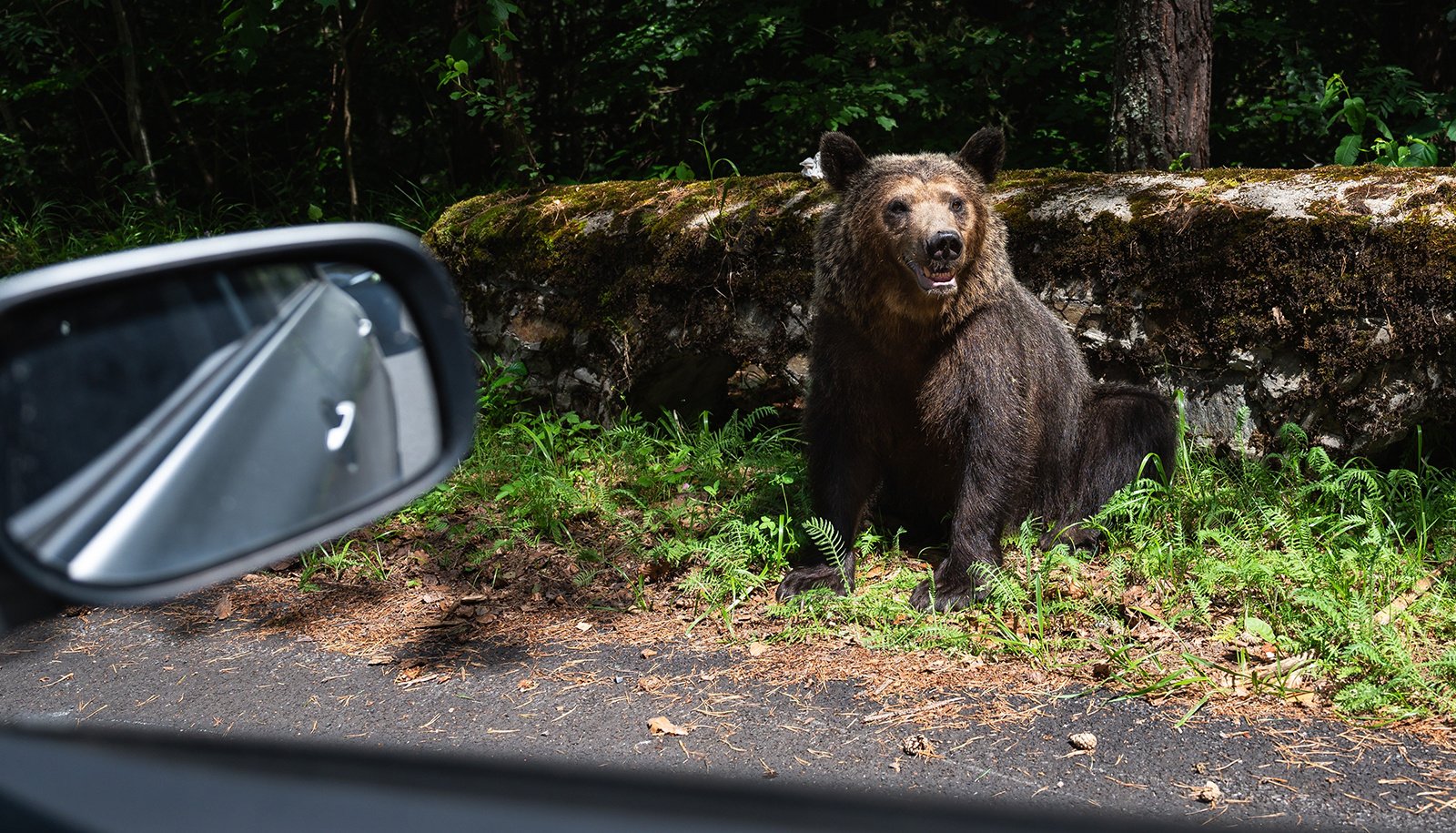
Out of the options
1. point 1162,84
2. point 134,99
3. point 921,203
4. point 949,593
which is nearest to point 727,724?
point 949,593

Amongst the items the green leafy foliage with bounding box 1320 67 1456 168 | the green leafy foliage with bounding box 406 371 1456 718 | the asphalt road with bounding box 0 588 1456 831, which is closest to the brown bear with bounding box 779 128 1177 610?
the green leafy foliage with bounding box 406 371 1456 718

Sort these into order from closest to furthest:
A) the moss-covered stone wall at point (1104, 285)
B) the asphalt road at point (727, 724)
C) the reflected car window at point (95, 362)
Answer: the reflected car window at point (95, 362)
the asphalt road at point (727, 724)
the moss-covered stone wall at point (1104, 285)

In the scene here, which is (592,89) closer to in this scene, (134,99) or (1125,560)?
(134,99)

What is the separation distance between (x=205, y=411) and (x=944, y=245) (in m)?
3.52

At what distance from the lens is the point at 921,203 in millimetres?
4754

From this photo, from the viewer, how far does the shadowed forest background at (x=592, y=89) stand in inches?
338

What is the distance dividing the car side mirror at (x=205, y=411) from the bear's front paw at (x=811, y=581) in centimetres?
304

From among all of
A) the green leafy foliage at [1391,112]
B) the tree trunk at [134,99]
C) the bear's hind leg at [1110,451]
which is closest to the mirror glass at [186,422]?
the bear's hind leg at [1110,451]

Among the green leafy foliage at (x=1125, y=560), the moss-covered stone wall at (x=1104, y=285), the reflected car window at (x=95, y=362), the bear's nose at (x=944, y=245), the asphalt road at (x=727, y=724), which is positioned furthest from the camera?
the moss-covered stone wall at (x=1104, y=285)

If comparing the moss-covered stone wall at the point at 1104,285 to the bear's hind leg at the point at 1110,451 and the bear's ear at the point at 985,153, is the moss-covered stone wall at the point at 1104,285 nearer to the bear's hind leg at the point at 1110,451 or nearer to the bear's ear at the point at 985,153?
the bear's hind leg at the point at 1110,451

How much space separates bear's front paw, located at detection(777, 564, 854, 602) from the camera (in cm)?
485

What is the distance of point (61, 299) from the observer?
4.41ft

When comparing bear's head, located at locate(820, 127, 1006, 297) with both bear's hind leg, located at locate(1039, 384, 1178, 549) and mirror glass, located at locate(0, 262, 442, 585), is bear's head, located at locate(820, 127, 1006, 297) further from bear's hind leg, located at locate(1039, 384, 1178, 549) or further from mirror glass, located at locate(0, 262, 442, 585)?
mirror glass, located at locate(0, 262, 442, 585)

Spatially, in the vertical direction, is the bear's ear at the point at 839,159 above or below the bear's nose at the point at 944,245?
above
